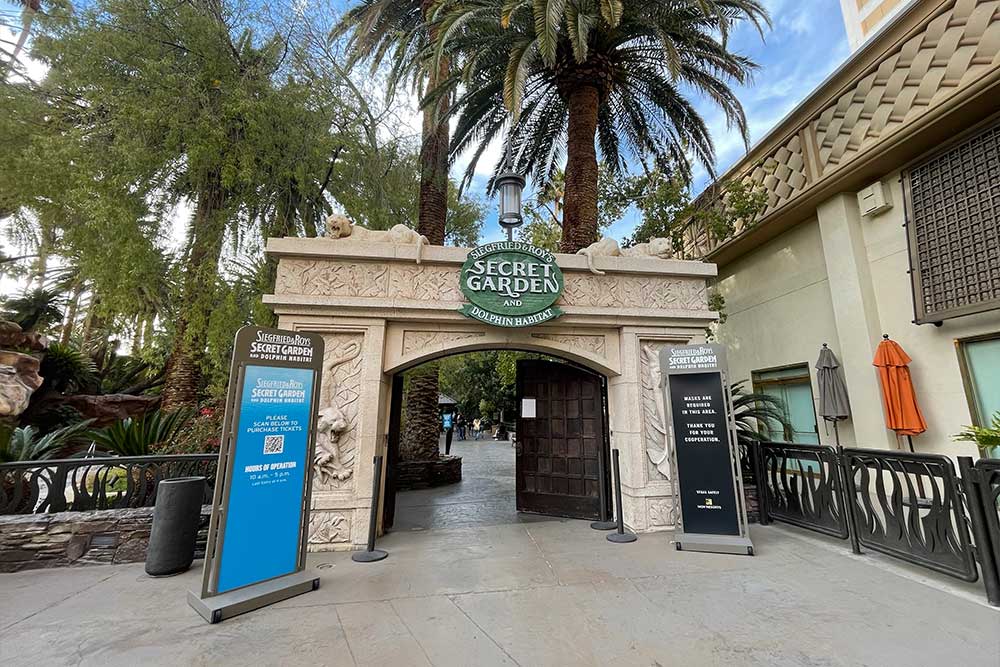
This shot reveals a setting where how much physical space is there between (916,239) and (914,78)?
8.57 ft

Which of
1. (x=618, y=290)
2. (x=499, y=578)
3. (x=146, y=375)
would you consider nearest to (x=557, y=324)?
(x=618, y=290)

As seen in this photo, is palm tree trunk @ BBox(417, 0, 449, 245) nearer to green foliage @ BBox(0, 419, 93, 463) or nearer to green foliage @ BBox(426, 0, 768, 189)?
green foliage @ BBox(426, 0, 768, 189)

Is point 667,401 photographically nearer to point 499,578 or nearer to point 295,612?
point 499,578

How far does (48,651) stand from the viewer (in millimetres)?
2938

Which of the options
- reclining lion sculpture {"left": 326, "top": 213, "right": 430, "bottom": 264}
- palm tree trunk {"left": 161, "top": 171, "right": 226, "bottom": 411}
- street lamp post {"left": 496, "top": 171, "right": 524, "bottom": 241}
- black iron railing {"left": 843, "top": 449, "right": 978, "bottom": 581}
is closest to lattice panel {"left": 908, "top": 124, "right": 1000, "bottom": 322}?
black iron railing {"left": 843, "top": 449, "right": 978, "bottom": 581}

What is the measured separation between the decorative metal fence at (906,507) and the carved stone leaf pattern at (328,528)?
5935mm

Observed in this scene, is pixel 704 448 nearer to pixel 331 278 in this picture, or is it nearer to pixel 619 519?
pixel 619 519

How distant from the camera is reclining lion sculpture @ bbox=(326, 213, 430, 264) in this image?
590 cm

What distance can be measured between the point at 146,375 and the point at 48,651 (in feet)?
51.6

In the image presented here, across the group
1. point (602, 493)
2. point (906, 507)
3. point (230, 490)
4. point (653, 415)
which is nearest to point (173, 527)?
point (230, 490)

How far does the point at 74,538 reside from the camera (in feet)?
15.3

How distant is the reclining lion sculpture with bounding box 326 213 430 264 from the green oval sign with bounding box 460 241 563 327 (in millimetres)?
807

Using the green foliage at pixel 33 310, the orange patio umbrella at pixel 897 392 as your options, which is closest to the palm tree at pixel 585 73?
the orange patio umbrella at pixel 897 392

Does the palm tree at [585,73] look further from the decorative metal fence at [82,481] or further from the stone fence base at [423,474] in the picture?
the decorative metal fence at [82,481]
